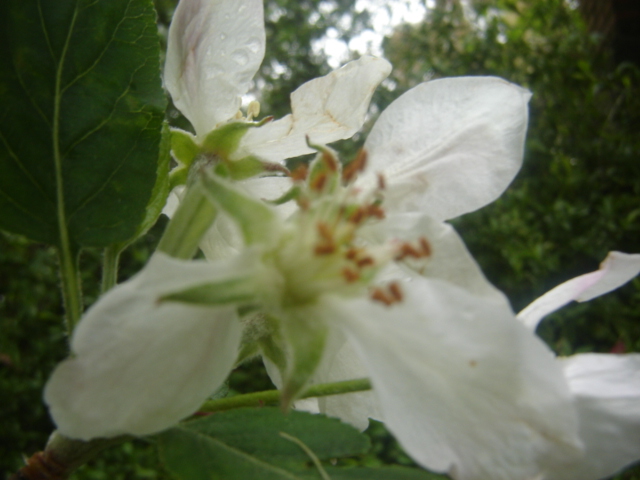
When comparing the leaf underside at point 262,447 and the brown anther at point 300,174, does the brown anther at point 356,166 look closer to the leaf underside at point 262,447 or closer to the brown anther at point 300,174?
the brown anther at point 300,174

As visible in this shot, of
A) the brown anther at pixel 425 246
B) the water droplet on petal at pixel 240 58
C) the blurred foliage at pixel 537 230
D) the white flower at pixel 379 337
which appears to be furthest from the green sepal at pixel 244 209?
the blurred foliage at pixel 537 230

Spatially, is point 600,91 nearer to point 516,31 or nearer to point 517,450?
point 516,31

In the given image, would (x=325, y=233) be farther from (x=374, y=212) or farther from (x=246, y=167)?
(x=246, y=167)

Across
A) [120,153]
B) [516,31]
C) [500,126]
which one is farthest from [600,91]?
[120,153]

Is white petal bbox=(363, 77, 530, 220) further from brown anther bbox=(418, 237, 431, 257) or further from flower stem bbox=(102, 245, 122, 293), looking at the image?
flower stem bbox=(102, 245, 122, 293)

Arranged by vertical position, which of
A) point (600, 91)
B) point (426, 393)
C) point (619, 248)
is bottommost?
point (619, 248)

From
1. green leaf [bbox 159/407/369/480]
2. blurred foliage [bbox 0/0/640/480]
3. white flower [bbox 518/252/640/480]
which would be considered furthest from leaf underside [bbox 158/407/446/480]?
blurred foliage [bbox 0/0/640/480]

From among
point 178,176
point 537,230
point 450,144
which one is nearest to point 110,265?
point 178,176

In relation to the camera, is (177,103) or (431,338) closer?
(431,338)
